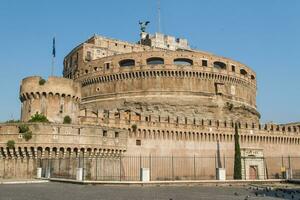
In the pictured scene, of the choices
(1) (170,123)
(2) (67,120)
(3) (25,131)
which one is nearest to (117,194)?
(3) (25,131)

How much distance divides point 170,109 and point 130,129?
13.6 meters

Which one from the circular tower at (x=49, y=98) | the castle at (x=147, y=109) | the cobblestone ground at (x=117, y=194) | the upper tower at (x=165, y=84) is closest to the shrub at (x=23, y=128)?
the castle at (x=147, y=109)

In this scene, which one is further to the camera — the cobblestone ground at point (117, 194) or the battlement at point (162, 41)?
the battlement at point (162, 41)

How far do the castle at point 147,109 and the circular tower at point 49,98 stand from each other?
0.30 feet

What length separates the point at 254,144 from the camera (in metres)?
46.8

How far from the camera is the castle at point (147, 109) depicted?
28.3 metres

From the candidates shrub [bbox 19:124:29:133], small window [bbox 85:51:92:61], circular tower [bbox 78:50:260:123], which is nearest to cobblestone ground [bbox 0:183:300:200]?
shrub [bbox 19:124:29:133]

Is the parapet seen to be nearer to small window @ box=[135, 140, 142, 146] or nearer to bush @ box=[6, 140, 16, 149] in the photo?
small window @ box=[135, 140, 142, 146]

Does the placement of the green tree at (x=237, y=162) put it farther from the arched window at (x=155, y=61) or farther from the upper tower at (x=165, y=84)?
the arched window at (x=155, y=61)

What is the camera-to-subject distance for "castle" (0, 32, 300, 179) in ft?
93.0

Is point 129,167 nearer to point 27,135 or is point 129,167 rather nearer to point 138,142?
point 138,142

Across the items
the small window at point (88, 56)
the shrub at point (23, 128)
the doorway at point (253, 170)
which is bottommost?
the doorway at point (253, 170)

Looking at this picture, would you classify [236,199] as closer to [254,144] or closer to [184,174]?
[184,174]

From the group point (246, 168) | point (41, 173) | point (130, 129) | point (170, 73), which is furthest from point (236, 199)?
point (170, 73)
